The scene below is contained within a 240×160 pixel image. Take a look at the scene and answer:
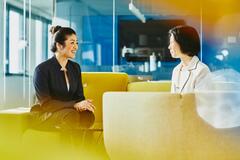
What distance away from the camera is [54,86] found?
3.13 metres

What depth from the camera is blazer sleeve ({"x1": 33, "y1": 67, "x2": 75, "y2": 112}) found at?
3.02m

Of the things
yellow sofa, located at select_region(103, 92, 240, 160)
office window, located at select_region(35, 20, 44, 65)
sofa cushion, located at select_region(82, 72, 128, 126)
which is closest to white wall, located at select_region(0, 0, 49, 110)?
office window, located at select_region(35, 20, 44, 65)

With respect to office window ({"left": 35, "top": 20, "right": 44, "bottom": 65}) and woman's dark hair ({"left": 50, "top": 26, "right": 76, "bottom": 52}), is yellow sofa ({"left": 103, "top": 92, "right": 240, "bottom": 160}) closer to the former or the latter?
woman's dark hair ({"left": 50, "top": 26, "right": 76, "bottom": 52})

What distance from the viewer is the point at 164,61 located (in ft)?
29.2

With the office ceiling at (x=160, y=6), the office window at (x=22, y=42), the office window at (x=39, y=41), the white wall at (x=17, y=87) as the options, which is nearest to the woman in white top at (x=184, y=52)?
the white wall at (x=17, y=87)

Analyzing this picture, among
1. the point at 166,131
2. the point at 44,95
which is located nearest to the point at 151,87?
the point at 44,95

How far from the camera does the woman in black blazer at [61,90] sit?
301cm

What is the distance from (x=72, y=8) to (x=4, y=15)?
202 centimetres

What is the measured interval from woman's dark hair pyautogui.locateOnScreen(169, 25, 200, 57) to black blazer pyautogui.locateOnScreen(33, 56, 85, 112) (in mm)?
880

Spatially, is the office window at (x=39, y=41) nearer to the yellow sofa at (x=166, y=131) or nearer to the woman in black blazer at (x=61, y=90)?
the woman in black blazer at (x=61, y=90)

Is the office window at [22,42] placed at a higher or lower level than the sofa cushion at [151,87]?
higher

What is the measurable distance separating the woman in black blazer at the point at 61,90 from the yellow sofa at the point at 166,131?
0.64m

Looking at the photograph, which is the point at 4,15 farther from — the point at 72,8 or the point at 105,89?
the point at 105,89

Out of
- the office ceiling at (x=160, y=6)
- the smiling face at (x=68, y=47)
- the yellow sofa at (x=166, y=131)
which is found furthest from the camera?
the office ceiling at (x=160, y=6)
